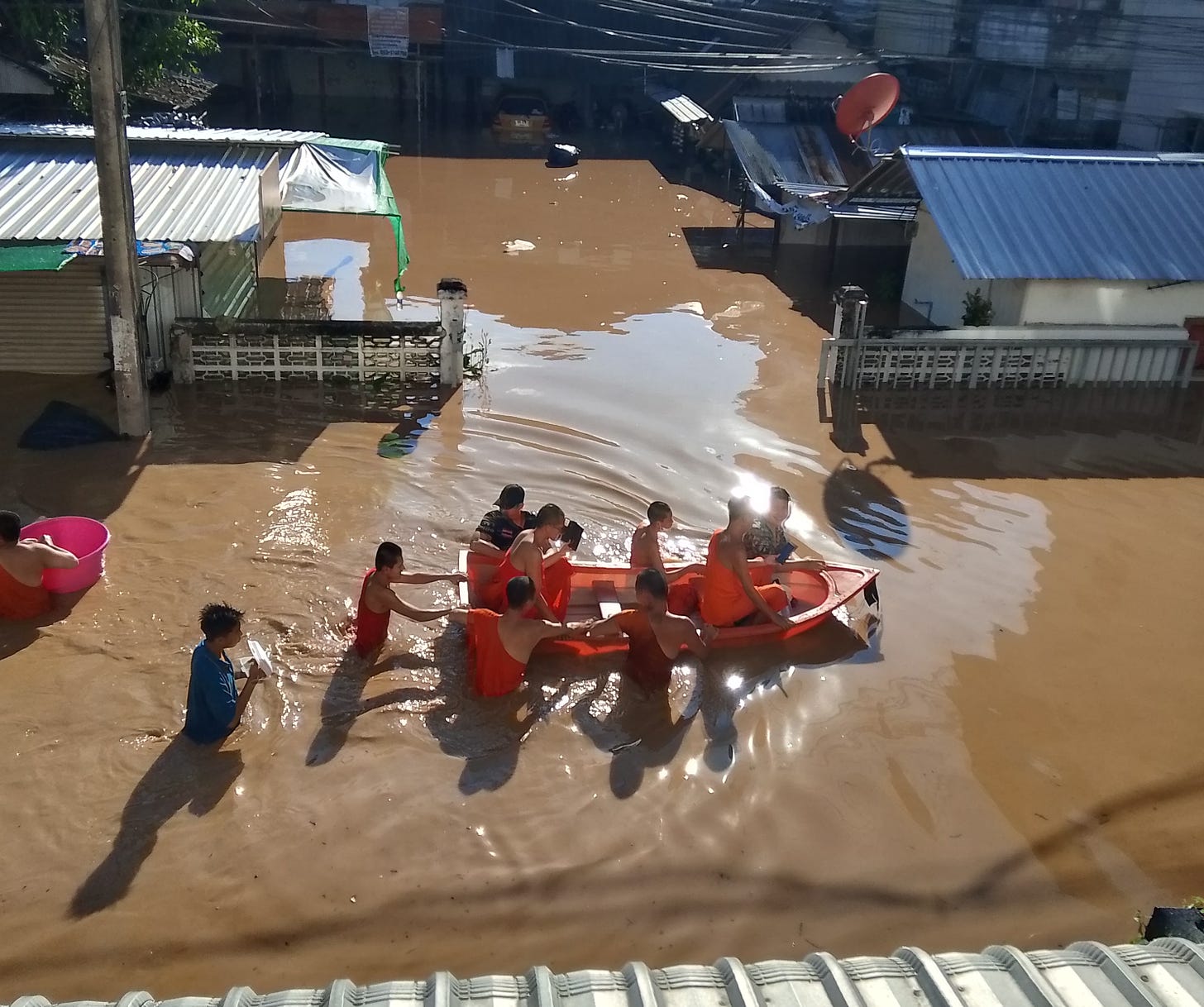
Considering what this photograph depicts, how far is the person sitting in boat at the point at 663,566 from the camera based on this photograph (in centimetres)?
802

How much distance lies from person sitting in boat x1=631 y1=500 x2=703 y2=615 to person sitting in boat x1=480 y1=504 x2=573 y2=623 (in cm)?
57

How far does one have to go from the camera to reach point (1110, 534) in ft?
33.2

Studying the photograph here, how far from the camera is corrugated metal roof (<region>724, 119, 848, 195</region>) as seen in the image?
72.6 feet

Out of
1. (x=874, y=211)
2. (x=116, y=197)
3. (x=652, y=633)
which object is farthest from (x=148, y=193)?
(x=874, y=211)

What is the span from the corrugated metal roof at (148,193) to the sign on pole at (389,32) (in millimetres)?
21581

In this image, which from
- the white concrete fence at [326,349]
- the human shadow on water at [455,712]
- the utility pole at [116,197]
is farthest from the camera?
the white concrete fence at [326,349]

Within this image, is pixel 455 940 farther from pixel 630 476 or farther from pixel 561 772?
pixel 630 476

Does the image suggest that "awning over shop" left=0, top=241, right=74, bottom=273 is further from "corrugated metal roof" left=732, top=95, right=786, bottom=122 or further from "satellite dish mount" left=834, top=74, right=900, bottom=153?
"corrugated metal roof" left=732, top=95, right=786, bottom=122

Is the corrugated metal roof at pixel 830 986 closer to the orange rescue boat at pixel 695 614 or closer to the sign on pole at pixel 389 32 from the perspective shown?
the orange rescue boat at pixel 695 614

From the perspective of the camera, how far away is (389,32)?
1304 inches

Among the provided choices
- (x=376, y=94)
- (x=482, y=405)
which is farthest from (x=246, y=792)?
(x=376, y=94)

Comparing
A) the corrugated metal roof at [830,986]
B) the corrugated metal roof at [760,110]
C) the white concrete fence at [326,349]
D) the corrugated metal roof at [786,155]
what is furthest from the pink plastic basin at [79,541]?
the corrugated metal roof at [760,110]

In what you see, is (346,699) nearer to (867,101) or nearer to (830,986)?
(830,986)

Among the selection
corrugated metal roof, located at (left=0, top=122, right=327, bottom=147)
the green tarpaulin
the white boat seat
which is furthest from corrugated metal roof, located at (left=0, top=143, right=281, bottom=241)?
the white boat seat
